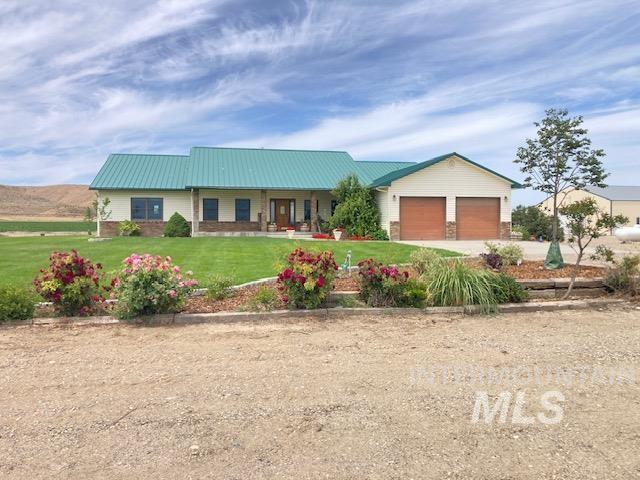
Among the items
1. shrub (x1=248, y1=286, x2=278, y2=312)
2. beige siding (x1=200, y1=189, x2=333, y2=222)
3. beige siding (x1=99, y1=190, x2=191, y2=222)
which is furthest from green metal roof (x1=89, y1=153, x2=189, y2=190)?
shrub (x1=248, y1=286, x2=278, y2=312)

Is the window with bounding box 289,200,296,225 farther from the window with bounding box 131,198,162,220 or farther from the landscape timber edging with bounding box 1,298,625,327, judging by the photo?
the landscape timber edging with bounding box 1,298,625,327

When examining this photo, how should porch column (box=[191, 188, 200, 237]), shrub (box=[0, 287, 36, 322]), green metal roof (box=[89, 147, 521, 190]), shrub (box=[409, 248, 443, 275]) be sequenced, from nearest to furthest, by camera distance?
1. shrub (box=[0, 287, 36, 322])
2. shrub (box=[409, 248, 443, 275])
3. porch column (box=[191, 188, 200, 237])
4. green metal roof (box=[89, 147, 521, 190])

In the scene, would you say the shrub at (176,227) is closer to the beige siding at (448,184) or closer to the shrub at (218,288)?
the beige siding at (448,184)

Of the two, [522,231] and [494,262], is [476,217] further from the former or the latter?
[494,262]

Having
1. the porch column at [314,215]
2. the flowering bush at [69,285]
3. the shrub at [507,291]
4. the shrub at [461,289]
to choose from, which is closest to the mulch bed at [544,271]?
the shrub at [507,291]

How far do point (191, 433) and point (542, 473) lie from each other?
7.69 ft

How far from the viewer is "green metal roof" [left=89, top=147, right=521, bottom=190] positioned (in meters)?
29.9

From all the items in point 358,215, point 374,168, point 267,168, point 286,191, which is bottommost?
point 358,215

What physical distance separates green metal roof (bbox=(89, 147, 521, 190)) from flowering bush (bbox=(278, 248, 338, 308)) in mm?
19628

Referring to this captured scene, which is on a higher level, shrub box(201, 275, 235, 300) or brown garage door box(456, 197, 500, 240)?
brown garage door box(456, 197, 500, 240)

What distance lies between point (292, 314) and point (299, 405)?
11.0 feet

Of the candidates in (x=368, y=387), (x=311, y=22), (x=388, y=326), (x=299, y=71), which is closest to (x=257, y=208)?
(x=299, y=71)

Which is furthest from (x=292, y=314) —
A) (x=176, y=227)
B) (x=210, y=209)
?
(x=210, y=209)

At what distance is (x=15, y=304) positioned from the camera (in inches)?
270
